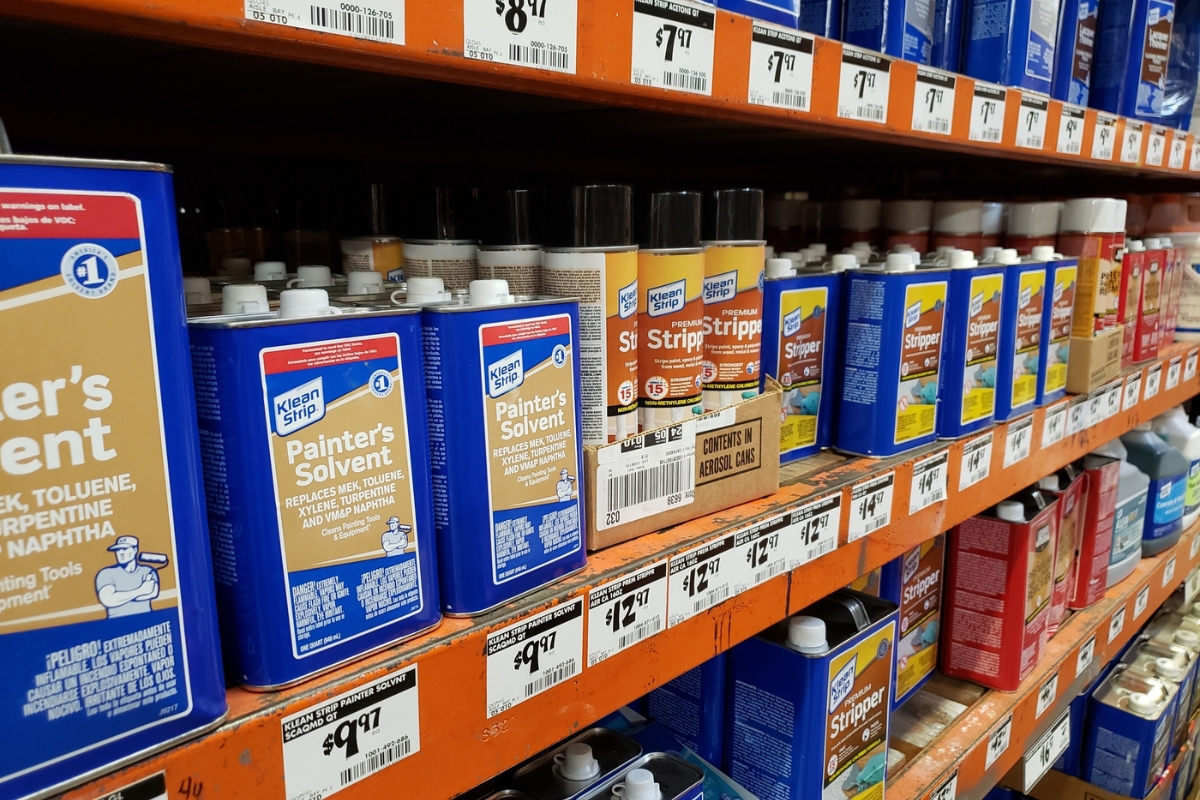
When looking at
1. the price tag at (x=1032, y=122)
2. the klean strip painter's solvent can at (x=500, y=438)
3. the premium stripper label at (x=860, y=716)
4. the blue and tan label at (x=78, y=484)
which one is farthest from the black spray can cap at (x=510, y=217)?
the price tag at (x=1032, y=122)

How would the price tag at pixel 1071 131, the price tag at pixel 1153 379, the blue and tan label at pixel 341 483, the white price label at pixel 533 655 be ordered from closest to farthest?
the blue and tan label at pixel 341 483 → the white price label at pixel 533 655 → the price tag at pixel 1071 131 → the price tag at pixel 1153 379

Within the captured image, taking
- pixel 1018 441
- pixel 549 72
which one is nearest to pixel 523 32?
pixel 549 72

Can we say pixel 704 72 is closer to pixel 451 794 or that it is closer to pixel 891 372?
pixel 891 372

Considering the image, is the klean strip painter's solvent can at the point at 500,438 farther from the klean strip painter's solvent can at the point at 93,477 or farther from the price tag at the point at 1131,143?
the price tag at the point at 1131,143

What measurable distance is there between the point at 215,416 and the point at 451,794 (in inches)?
12.4

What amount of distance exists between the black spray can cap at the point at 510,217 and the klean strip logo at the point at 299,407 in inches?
11.1

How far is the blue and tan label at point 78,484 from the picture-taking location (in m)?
0.38

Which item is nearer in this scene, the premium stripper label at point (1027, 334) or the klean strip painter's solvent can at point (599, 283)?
the klean strip painter's solvent can at point (599, 283)

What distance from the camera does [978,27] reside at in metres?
1.19

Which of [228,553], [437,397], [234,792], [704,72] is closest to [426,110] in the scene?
[704,72]

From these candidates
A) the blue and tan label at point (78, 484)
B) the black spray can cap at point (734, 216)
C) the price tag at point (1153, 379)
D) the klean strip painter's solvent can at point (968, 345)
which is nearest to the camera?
the blue and tan label at point (78, 484)

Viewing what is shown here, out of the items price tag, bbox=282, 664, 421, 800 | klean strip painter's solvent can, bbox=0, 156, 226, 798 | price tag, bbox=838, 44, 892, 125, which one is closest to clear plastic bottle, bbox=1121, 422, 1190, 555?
price tag, bbox=838, 44, 892, 125

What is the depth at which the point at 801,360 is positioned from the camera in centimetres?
97

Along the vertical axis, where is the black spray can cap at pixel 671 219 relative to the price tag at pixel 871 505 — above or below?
above
